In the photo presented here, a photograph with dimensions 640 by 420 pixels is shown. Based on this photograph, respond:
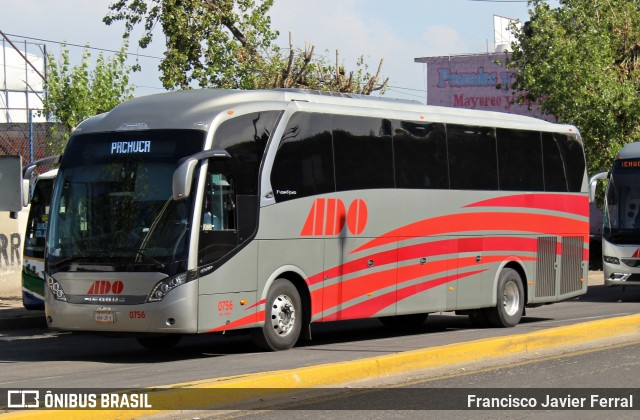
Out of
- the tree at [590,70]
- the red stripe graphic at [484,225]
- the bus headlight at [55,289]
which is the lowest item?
the bus headlight at [55,289]

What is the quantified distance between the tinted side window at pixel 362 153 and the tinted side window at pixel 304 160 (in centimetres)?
21

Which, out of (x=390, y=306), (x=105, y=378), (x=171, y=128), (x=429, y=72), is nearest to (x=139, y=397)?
(x=105, y=378)

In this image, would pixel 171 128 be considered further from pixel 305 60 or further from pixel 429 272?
pixel 305 60

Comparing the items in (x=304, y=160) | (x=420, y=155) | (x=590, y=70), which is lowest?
(x=304, y=160)

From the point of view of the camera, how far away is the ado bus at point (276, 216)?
1390cm

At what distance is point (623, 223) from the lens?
25594mm

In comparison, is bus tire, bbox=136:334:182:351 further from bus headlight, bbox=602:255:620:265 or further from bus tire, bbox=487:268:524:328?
bus headlight, bbox=602:255:620:265

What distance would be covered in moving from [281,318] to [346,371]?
12.2ft

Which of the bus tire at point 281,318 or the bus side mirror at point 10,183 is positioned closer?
the bus tire at point 281,318

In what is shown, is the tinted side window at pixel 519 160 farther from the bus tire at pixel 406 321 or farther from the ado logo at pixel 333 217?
the ado logo at pixel 333 217

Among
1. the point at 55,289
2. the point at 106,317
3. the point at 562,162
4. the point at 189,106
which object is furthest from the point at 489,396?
the point at 562,162

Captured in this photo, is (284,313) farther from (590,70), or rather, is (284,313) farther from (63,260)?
(590,70)

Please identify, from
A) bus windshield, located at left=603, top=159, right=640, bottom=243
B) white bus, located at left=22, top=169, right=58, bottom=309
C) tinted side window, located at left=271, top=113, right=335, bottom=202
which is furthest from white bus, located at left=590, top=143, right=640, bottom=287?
white bus, located at left=22, top=169, right=58, bottom=309

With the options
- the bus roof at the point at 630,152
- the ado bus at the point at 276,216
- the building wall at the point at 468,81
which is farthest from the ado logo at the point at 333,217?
the building wall at the point at 468,81
